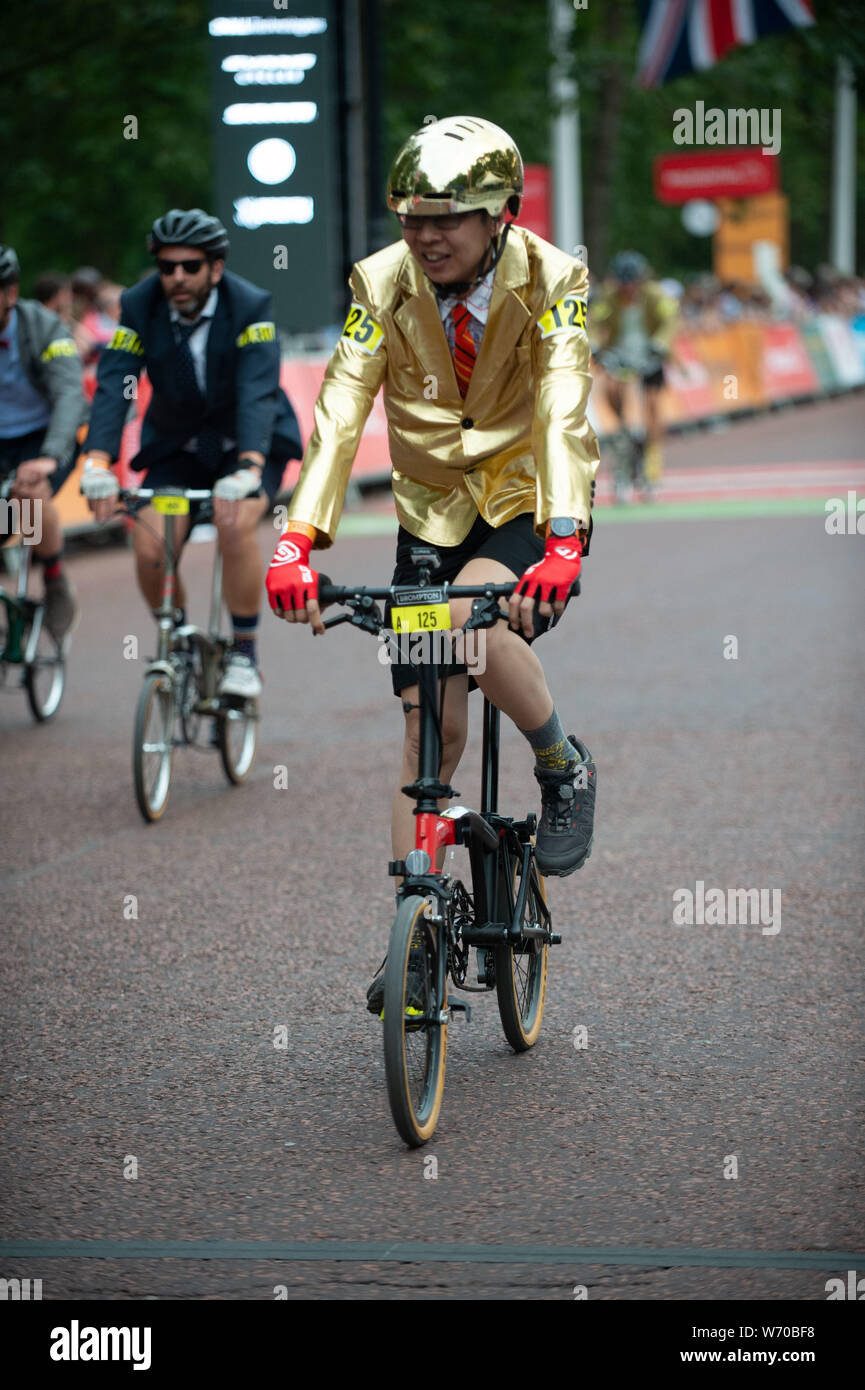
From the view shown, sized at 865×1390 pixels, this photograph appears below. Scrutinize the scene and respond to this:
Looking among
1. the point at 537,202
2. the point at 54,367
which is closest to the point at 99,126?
the point at 537,202

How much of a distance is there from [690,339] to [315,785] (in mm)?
19896

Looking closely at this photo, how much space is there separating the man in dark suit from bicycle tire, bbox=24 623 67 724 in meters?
1.69

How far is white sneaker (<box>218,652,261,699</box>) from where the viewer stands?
752 centimetres

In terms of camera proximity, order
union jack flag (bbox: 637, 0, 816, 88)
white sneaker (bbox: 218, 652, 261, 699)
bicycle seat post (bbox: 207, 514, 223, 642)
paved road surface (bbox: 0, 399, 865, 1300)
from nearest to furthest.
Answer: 1. paved road surface (bbox: 0, 399, 865, 1300)
2. white sneaker (bbox: 218, 652, 261, 699)
3. bicycle seat post (bbox: 207, 514, 223, 642)
4. union jack flag (bbox: 637, 0, 816, 88)

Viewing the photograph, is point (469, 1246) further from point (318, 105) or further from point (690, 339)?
point (690, 339)

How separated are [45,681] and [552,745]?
5.21 metres

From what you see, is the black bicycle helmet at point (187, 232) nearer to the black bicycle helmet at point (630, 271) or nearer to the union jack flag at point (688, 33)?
the black bicycle helmet at point (630, 271)

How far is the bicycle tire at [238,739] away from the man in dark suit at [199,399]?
0.12 meters

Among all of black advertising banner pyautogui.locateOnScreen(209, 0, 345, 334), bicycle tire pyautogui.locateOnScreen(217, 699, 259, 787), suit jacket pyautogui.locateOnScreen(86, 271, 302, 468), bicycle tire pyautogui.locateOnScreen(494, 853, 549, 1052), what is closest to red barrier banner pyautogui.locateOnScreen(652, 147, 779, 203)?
black advertising banner pyautogui.locateOnScreen(209, 0, 345, 334)

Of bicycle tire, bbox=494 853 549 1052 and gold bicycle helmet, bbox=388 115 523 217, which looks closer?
gold bicycle helmet, bbox=388 115 523 217

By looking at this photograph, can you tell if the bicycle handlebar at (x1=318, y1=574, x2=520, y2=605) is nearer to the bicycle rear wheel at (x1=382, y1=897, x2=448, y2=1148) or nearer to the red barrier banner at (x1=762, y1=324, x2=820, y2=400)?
the bicycle rear wheel at (x1=382, y1=897, x2=448, y2=1148)

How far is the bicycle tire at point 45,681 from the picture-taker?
910 centimetres

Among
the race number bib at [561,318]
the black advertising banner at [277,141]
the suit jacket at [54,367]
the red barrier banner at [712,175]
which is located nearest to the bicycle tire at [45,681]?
the suit jacket at [54,367]

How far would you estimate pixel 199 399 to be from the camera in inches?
288
